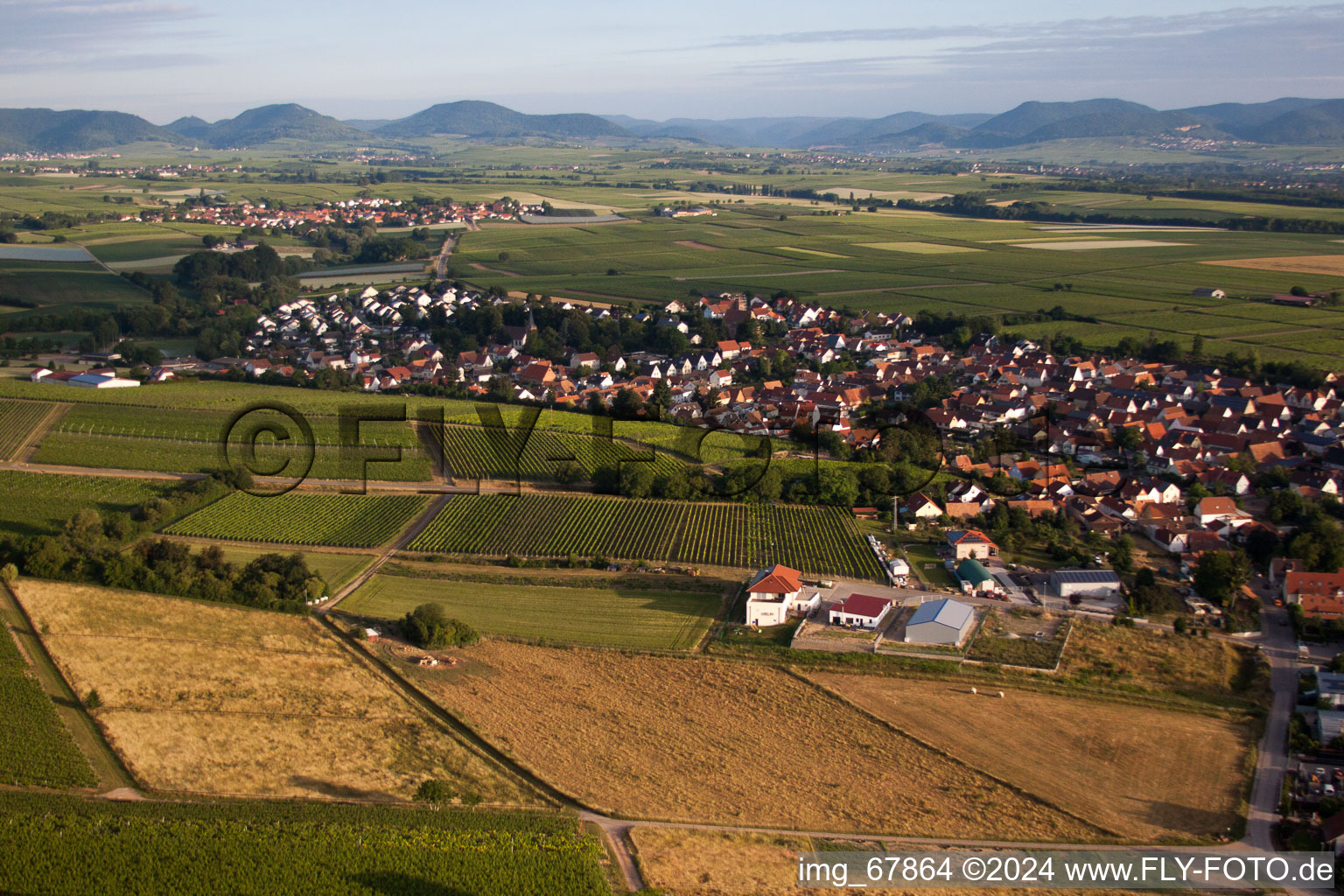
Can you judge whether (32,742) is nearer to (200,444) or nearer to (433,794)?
(433,794)

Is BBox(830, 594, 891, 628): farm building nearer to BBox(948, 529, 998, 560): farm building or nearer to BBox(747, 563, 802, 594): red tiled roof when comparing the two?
BBox(747, 563, 802, 594): red tiled roof

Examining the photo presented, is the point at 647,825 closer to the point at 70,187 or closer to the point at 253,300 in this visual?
the point at 253,300

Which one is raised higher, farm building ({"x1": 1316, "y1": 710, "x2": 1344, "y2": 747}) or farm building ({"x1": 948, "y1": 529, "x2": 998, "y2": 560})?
farm building ({"x1": 948, "y1": 529, "x2": 998, "y2": 560})

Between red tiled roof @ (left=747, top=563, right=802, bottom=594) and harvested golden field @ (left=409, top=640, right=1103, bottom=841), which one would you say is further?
red tiled roof @ (left=747, top=563, right=802, bottom=594)

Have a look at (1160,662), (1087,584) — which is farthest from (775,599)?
(1160,662)

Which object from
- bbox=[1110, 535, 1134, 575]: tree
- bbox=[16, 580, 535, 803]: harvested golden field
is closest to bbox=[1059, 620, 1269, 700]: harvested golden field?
bbox=[1110, 535, 1134, 575]: tree

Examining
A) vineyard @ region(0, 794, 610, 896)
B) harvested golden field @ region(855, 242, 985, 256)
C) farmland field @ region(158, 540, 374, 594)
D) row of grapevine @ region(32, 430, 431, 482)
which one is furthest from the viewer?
harvested golden field @ region(855, 242, 985, 256)
